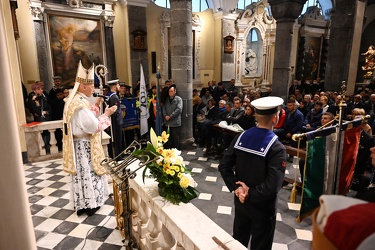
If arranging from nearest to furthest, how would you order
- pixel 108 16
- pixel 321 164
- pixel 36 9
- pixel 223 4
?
pixel 321 164, pixel 36 9, pixel 108 16, pixel 223 4

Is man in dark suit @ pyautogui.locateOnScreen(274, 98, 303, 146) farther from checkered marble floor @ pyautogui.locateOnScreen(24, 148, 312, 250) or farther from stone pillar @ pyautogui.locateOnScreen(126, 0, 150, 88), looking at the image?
stone pillar @ pyautogui.locateOnScreen(126, 0, 150, 88)

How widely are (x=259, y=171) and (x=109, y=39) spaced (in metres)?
9.97

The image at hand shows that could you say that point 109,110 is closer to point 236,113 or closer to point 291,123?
point 236,113

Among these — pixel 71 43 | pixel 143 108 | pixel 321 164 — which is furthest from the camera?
pixel 71 43

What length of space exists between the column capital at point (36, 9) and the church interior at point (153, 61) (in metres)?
0.04

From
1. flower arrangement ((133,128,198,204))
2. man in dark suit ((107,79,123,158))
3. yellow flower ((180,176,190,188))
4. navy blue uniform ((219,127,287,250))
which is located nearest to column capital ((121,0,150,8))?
man in dark suit ((107,79,123,158))

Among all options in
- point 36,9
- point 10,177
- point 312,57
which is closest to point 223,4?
point 312,57

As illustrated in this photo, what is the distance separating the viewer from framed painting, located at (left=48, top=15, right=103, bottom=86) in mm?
9734

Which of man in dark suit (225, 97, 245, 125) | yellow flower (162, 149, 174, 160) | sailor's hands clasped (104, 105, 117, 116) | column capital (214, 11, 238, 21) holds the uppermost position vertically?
column capital (214, 11, 238, 21)

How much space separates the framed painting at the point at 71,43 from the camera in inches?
383

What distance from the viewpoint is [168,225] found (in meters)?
2.26

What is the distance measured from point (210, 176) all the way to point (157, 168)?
131 inches

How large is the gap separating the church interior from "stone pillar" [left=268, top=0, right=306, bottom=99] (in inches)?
1.4

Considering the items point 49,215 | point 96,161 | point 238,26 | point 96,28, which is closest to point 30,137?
point 49,215
